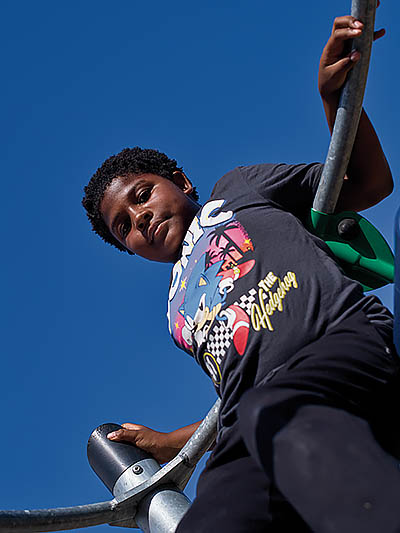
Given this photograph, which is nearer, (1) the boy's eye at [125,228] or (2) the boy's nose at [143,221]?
(2) the boy's nose at [143,221]

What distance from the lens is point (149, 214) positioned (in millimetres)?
2408

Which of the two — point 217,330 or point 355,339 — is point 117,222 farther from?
point 355,339

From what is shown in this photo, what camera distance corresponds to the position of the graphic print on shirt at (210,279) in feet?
5.70

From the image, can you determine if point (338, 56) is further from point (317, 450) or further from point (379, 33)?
point (317, 450)

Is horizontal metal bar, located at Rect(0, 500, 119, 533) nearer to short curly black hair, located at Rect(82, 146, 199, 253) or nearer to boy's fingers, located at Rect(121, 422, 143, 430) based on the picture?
boy's fingers, located at Rect(121, 422, 143, 430)

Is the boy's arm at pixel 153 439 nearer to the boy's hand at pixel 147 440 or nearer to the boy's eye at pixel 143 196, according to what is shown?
the boy's hand at pixel 147 440

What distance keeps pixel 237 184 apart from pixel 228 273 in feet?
1.54

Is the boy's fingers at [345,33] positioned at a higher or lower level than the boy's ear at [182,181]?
higher

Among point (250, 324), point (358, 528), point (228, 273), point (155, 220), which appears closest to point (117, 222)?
point (155, 220)

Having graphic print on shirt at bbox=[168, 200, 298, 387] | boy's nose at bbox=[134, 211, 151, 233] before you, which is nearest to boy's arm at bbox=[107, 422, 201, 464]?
graphic print on shirt at bbox=[168, 200, 298, 387]

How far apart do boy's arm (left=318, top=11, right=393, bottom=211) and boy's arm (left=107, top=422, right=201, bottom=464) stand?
104cm

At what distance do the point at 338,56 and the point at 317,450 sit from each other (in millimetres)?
1162

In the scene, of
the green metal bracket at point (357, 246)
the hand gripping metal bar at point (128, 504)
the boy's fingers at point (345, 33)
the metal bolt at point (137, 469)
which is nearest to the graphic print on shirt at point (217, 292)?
the green metal bracket at point (357, 246)

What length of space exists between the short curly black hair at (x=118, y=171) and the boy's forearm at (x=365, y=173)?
0.89 meters
